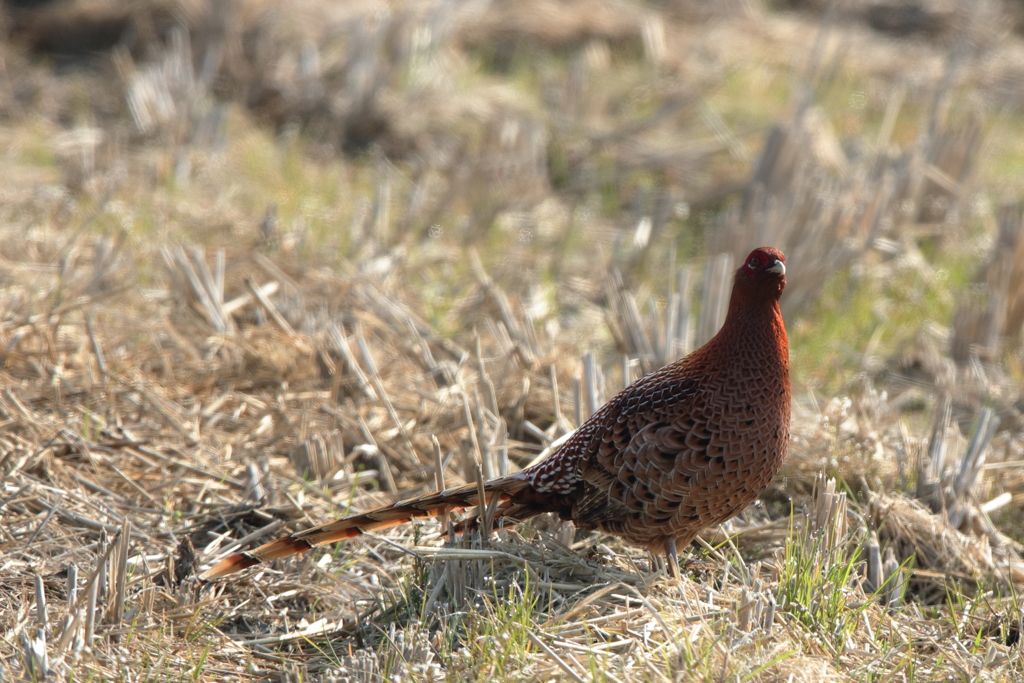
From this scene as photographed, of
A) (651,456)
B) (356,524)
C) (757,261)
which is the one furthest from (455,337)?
(757,261)

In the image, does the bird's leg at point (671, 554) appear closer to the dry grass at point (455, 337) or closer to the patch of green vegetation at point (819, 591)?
the dry grass at point (455, 337)

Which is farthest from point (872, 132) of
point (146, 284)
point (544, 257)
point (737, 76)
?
point (146, 284)

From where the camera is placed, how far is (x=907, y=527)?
3.74 meters

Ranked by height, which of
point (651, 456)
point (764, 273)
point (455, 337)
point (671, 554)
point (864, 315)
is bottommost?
point (864, 315)

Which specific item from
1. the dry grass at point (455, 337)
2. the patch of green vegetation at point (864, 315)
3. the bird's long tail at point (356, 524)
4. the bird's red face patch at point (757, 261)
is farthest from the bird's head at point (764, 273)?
the patch of green vegetation at point (864, 315)

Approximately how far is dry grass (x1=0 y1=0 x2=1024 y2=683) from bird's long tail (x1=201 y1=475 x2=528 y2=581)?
0.47ft

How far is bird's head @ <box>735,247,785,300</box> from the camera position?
3123 millimetres

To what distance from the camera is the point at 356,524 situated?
126 inches

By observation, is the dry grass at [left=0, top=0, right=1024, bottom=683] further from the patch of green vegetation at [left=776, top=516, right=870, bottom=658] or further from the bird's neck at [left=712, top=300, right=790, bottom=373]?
the bird's neck at [left=712, top=300, right=790, bottom=373]

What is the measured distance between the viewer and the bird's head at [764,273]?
3123mm

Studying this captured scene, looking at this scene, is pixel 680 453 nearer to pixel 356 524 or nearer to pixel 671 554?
pixel 671 554

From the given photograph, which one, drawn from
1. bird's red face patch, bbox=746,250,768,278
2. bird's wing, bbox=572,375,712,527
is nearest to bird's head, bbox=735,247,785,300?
bird's red face patch, bbox=746,250,768,278

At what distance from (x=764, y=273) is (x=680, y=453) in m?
0.60

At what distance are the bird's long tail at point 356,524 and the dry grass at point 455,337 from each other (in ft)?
0.47
